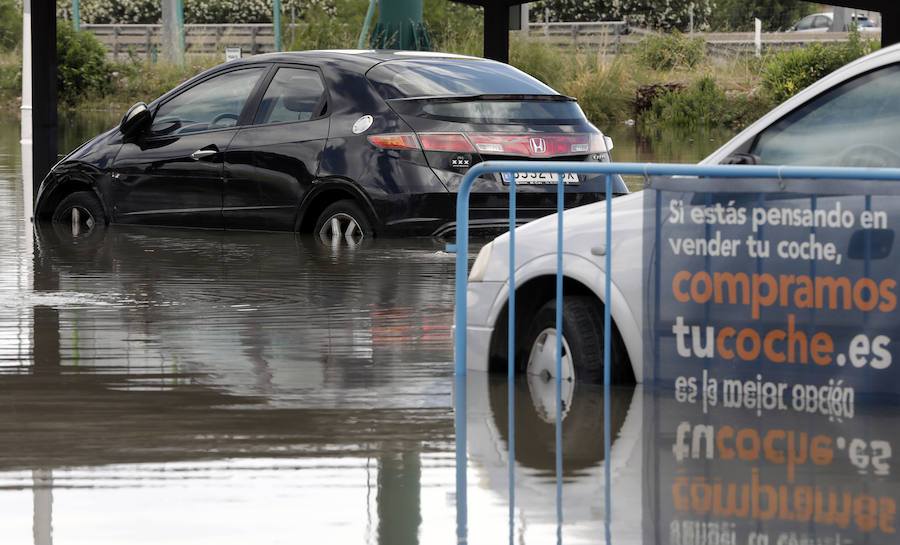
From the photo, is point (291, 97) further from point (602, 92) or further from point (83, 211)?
point (602, 92)

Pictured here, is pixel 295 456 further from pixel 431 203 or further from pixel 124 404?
pixel 431 203

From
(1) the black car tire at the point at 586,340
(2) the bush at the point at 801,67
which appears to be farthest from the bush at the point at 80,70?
(1) the black car tire at the point at 586,340

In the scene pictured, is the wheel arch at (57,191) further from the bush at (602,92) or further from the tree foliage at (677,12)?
the tree foliage at (677,12)

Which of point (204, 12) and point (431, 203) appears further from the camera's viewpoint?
point (204, 12)

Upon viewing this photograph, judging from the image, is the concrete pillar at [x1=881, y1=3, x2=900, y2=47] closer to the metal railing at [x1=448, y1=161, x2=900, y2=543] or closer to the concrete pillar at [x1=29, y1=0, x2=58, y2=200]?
the concrete pillar at [x1=29, y1=0, x2=58, y2=200]

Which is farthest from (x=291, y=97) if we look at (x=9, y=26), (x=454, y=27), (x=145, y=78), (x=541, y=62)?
(x=9, y=26)

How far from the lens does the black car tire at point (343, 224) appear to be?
1221 cm

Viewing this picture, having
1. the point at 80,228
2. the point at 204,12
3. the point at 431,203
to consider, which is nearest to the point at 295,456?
the point at 431,203

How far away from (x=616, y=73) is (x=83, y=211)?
83.3 ft

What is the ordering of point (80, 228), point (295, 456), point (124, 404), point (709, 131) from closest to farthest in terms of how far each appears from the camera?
1. point (295, 456)
2. point (124, 404)
3. point (80, 228)
4. point (709, 131)

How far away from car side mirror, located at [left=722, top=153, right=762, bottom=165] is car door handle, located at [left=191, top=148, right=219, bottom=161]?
6.59 metres

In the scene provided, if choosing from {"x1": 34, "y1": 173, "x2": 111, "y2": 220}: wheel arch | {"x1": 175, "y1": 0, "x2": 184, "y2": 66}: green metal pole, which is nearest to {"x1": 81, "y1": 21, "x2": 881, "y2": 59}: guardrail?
{"x1": 175, "y1": 0, "x2": 184, "y2": 66}: green metal pole

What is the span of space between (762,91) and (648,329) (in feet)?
103

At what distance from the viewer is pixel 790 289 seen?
631 cm
